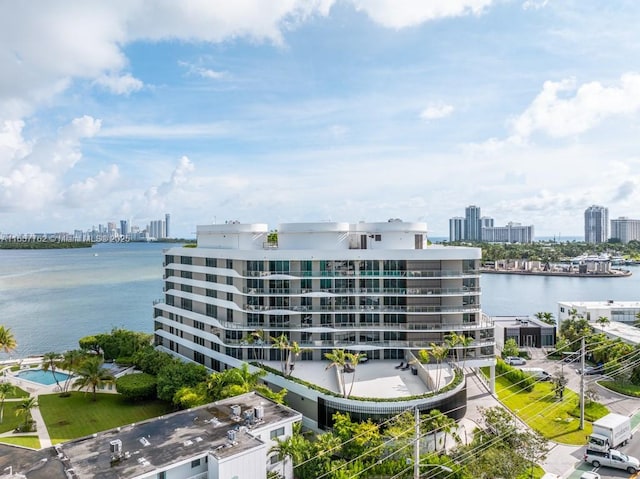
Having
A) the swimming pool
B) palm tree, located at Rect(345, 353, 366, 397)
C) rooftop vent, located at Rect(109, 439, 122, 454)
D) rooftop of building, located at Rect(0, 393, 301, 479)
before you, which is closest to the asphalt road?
palm tree, located at Rect(345, 353, 366, 397)

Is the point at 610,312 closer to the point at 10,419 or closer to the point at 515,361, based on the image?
the point at 515,361

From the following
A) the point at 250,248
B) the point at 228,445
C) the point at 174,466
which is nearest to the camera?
the point at 174,466

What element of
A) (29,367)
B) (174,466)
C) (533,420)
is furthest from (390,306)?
(29,367)

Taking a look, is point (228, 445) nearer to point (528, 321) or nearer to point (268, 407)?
point (268, 407)

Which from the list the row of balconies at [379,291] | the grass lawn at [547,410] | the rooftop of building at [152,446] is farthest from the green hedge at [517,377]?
the rooftop of building at [152,446]

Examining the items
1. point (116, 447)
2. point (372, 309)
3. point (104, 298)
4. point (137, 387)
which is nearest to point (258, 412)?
point (116, 447)

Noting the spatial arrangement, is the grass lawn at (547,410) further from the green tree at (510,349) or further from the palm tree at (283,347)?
the palm tree at (283,347)
